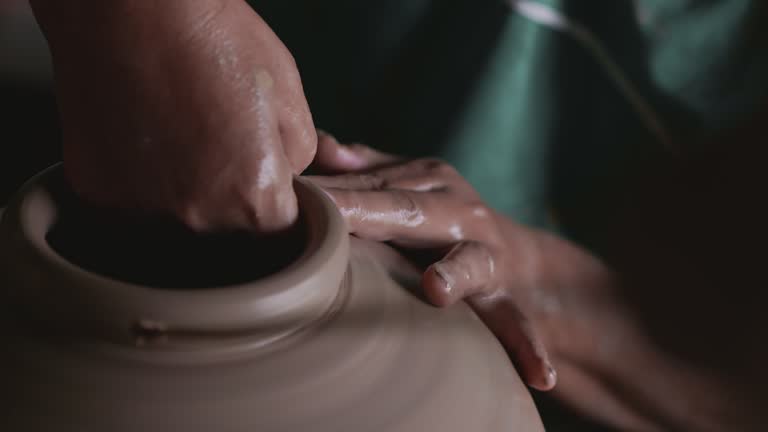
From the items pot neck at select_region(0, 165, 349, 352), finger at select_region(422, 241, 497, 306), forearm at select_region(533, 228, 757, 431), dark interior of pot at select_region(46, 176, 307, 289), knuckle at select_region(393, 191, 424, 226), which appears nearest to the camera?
pot neck at select_region(0, 165, 349, 352)

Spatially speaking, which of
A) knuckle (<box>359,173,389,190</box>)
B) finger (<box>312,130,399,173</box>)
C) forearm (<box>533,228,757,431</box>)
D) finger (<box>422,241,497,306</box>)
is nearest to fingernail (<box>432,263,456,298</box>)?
finger (<box>422,241,497,306</box>)

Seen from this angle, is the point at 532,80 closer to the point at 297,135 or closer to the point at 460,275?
the point at 460,275

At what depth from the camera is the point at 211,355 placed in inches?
27.6

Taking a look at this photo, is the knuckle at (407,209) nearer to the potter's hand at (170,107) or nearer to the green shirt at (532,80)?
the potter's hand at (170,107)

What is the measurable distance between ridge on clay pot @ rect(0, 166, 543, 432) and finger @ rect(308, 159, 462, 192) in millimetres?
304

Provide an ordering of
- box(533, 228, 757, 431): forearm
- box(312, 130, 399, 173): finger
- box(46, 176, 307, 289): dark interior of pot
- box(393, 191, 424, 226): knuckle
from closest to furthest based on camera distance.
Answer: box(46, 176, 307, 289): dark interior of pot < box(393, 191, 424, 226): knuckle < box(312, 130, 399, 173): finger < box(533, 228, 757, 431): forearm

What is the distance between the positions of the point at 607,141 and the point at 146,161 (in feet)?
4.79

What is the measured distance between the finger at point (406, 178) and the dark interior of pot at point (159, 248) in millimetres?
281

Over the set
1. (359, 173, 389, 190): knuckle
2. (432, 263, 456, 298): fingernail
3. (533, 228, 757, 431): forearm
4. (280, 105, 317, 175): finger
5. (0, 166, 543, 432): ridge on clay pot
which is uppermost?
(280, 105, 317, 175): finger

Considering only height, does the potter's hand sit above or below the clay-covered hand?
above

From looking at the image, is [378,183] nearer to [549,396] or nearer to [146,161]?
[146,161]

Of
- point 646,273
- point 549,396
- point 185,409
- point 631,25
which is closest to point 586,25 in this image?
point 631,25

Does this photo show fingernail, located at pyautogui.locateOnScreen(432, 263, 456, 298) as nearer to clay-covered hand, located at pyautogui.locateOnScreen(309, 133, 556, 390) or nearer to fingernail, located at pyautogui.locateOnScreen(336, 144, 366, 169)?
clay-covered hand, located at pyautogui.locateOnScreen(309, 133, 556, 390)

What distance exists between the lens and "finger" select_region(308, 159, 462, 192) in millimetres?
1130
